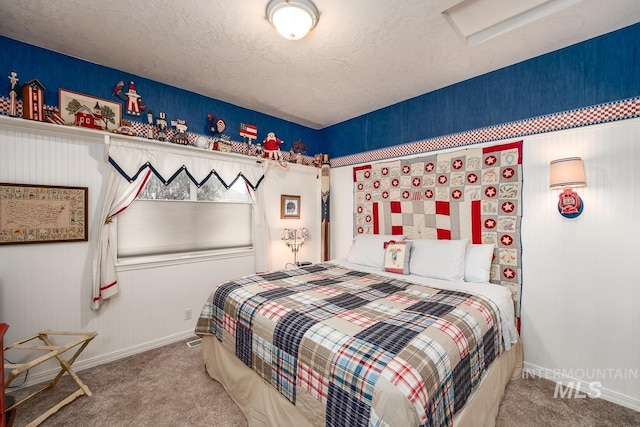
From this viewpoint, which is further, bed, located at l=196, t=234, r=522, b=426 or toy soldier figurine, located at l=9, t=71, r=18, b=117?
toy soldier figurine, located at l=9, t=71, r=18, b=117

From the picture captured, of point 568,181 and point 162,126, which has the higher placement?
point 162,126

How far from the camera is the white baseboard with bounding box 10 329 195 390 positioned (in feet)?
7.07

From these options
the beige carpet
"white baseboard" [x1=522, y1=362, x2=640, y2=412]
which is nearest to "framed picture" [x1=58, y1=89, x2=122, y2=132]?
the beige carpet

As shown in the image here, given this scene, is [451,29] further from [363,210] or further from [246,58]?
[363,210]

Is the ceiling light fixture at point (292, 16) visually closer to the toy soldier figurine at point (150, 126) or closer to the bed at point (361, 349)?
the toy soldier figurine at point (150, 126)

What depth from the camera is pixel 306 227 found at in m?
4.12

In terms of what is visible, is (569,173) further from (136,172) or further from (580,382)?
(136,172)

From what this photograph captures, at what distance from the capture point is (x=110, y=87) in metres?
2.59

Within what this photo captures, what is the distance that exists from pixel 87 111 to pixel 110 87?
35 centimetres

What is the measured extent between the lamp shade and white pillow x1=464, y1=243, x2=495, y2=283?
0.74m

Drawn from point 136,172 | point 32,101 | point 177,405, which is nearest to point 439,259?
point 177,405

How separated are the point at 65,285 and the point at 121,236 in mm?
558

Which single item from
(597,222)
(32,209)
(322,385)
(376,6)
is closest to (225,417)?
(322,385)

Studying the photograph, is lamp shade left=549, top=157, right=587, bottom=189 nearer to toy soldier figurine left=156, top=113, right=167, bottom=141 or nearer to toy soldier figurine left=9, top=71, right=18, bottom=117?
toy soldier figurine left=156, top=113, right=167, bottom=141
